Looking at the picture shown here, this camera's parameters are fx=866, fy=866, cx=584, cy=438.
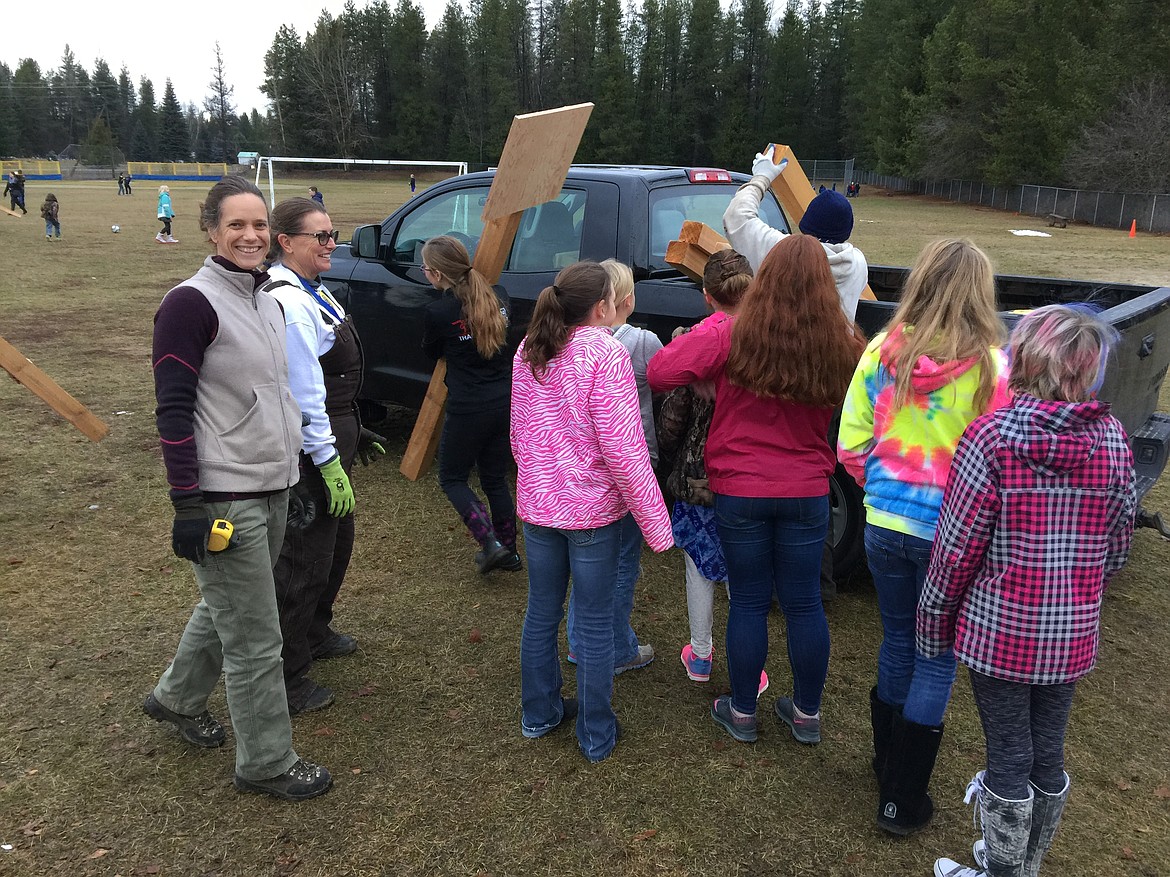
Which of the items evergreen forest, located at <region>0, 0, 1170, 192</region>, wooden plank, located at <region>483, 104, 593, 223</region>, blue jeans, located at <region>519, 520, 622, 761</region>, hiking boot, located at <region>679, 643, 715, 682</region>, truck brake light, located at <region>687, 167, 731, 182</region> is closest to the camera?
blue jeans, located at <region>519, 520, 622, 761</region>

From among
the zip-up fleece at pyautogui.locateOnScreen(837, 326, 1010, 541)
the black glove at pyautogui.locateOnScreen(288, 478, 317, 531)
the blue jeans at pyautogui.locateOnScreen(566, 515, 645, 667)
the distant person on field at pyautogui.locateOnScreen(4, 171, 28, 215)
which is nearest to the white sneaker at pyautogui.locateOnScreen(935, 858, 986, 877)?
the zip-up fleece at pyautogui.locateOnScreen(837, 326, 1010, 541)

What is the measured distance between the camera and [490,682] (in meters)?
3.59

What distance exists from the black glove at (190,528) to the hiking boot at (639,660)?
1863 mm

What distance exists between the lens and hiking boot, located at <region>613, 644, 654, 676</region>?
3.69 meters

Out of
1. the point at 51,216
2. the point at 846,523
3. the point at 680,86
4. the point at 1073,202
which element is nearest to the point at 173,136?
the point at 680,86

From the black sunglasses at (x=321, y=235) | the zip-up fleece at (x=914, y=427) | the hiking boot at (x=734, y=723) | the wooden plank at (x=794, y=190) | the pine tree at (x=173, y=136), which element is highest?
the pine tree at (x=173, y=136)

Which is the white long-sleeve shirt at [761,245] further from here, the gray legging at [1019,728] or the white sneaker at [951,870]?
the white sneaker at [951,870]

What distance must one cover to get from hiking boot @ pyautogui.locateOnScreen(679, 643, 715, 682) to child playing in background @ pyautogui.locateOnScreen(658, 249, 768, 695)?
0.68ft

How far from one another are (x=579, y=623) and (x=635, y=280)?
2335mm

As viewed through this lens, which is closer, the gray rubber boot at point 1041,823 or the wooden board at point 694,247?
the gray rubber boot at point 1041,823

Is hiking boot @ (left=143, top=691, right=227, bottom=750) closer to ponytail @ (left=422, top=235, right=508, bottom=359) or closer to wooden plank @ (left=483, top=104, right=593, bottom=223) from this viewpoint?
ponytail @ (left=422, top=235, right=508, bottom=359)

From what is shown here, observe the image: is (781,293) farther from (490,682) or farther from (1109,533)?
(490,682)

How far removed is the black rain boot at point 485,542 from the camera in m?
4.50

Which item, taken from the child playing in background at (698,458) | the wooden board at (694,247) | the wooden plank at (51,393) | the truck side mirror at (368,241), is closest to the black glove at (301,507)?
the child playing in background at (698,458)
